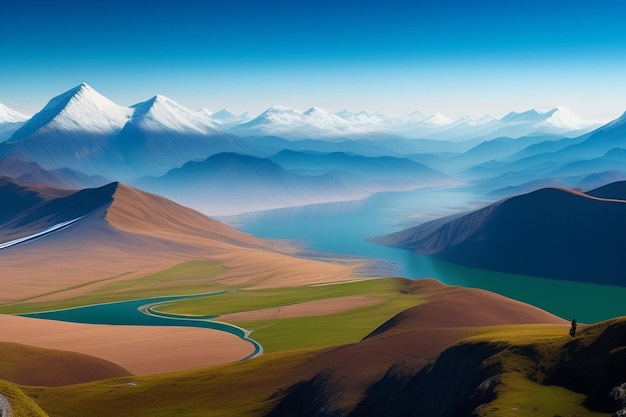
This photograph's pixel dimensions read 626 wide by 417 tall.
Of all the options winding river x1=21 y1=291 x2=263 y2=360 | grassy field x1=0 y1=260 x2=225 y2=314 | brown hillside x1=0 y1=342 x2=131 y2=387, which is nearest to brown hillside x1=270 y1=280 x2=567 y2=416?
brown hillside x1=0 y1=342 x2=131 y2=387

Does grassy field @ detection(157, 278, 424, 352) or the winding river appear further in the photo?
the winding river

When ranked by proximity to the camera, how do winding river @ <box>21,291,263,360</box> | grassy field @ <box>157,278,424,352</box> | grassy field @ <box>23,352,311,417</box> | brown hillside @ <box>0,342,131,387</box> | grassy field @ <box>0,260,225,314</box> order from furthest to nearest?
grassy field @ <box>0,260,225,314</box>, winding river @ <box>21,291,263,360</box>, grassy field @ <box>157,278,424,352</box>, brown hillside @ <box>0,342,131,387</box>, grassy field @ <box>23,352,311,417</box>

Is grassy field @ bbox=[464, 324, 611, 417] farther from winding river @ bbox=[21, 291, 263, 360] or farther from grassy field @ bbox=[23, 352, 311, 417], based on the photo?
winding river @ bbox=[21, 291, 263, 360]

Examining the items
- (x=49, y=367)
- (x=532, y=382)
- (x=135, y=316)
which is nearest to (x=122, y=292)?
(x=135, y=316)

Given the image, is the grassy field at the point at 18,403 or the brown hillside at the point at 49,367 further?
the brown hillside at the point at 49,367

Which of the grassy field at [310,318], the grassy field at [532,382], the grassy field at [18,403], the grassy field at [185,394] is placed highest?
the grassy field at [532,382]

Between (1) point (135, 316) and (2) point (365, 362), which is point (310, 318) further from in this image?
(2) point (365, 362)

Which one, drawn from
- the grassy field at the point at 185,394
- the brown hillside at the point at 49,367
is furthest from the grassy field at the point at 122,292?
the grassy field at the point at 185,394

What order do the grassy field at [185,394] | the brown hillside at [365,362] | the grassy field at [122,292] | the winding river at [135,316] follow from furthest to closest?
1. the grassy field at [122,292]
2. the winding river at [135,316]
3. the grassy field at [185,394]
4. the brown hillside at [365,362]

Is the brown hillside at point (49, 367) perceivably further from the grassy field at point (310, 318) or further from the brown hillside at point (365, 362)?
the brown hillside at point (365, 362)
